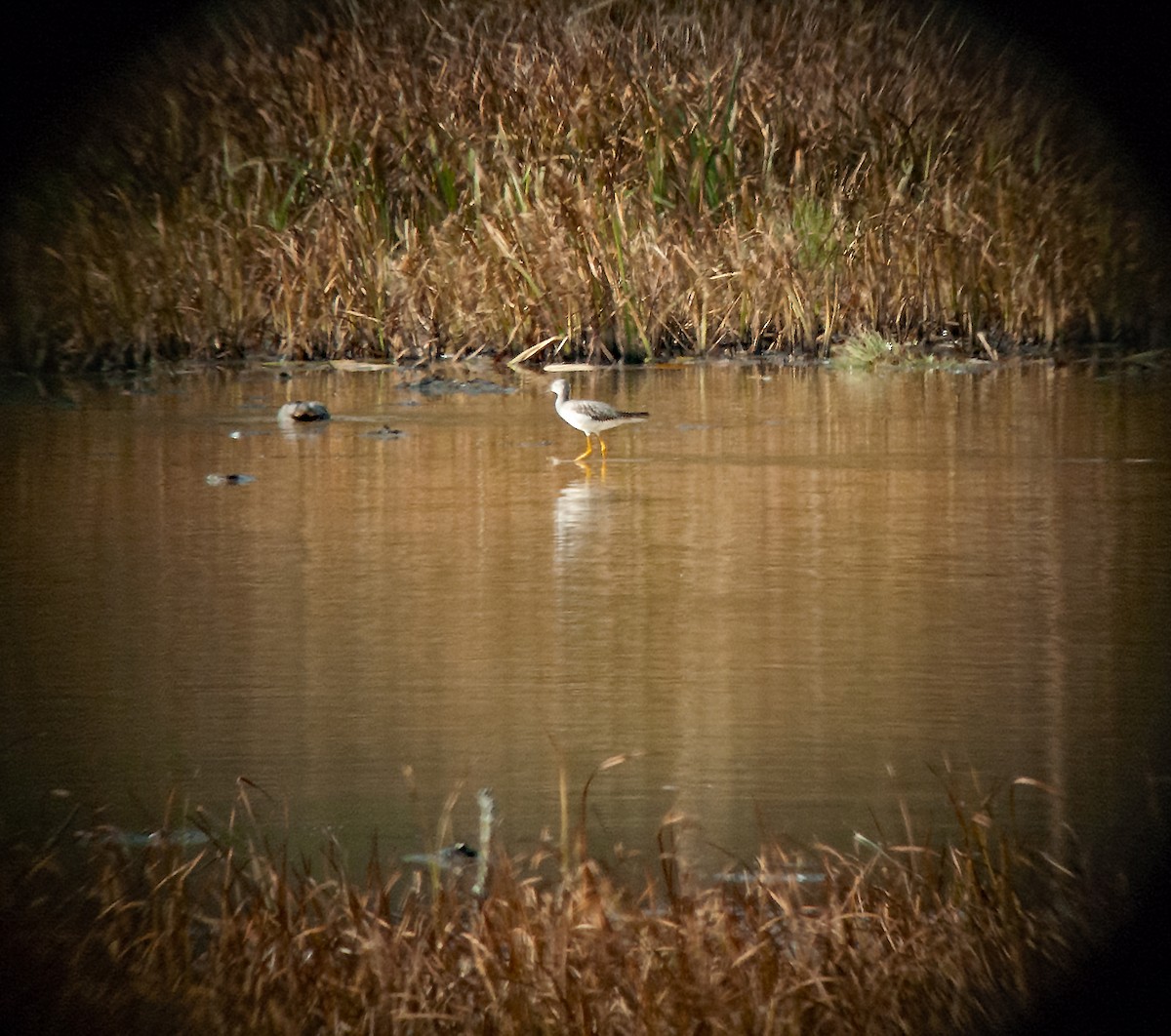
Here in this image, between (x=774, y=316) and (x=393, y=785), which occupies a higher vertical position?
(x=774, y=316)

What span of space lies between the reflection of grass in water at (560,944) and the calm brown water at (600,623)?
36 cm

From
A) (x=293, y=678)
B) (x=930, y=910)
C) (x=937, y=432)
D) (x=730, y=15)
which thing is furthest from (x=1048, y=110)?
(x=930, y=910)

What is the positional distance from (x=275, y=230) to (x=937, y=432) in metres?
7.18

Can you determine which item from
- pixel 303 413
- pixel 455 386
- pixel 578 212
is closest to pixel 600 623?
pixel 303 413

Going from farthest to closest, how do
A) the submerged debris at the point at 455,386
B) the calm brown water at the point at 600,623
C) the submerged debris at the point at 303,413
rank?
the submerged debris at the point at 455,386
the submerged debris at the point at 303,413
the calm brown water at the point at 600,623

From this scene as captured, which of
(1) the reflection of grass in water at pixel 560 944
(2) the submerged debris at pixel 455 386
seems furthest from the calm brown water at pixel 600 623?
(2) the submerged debris at pixel 455 386

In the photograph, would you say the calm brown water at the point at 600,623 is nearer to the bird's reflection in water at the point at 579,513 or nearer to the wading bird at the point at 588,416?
the bird's reflection in water at the point at 579,513

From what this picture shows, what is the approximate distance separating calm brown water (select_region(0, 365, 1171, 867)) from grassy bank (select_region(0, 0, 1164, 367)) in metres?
4.46

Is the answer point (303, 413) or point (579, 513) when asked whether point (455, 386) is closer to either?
point (303, 413)

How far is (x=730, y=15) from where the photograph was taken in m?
21.5

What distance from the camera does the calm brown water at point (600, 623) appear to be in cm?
480

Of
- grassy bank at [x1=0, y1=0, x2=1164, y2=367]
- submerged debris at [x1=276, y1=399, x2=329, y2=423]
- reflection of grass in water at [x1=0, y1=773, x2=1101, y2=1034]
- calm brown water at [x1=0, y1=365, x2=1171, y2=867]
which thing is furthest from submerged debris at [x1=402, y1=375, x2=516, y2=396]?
reflection of grass in water at [x1=0, y1=773, x2=1101, y2=1034]

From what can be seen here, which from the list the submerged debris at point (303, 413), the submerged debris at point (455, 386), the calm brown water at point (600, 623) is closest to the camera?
the calm brown water at point (600, 623)

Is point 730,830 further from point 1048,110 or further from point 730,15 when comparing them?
point 730,15
